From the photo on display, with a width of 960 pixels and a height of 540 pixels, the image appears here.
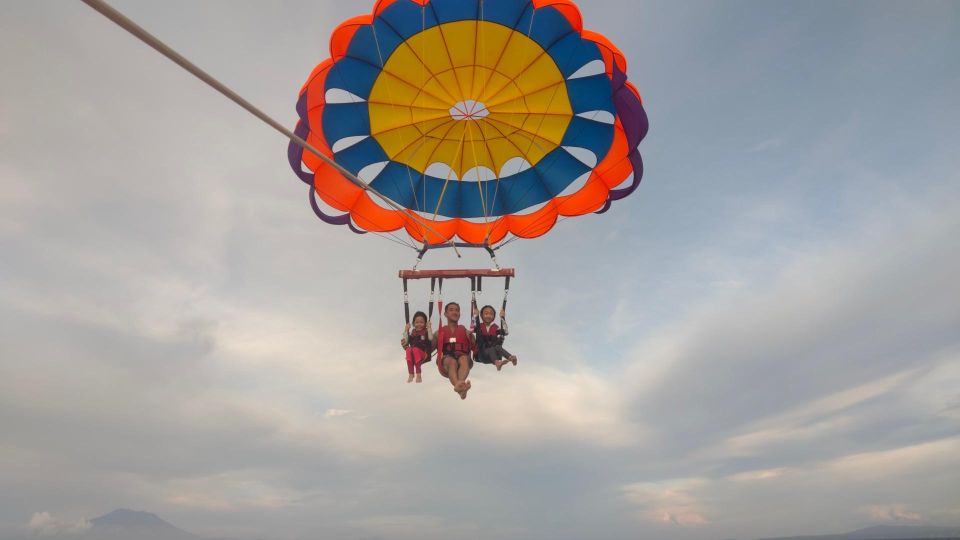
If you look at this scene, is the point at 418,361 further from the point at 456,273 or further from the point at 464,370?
the point at 456,273

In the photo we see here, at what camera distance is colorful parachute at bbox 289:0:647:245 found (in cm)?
948

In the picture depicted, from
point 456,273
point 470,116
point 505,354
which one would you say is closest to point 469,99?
point 470,116

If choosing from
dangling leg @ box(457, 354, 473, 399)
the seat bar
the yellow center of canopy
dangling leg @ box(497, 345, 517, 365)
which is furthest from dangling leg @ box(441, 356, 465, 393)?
the yellow center of canopy

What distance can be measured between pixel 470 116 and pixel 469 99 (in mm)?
Answer: 392

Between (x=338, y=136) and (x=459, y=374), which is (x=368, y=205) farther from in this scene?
(x=459, y=374)

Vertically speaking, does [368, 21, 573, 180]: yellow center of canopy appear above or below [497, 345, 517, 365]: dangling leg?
above

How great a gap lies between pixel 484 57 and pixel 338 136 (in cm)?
274

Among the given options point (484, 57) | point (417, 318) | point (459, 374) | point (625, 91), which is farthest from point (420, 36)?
point (459, 374)

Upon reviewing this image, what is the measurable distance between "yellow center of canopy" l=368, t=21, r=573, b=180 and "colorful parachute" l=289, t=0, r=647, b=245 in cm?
2

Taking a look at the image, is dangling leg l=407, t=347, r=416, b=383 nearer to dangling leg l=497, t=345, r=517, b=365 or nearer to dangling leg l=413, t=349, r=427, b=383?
dangling leg l=413, t=349, r=427, b=383

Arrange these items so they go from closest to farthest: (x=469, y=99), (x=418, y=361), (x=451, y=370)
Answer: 1. (x=451, y=370)
2. (x=418, y=361)
3. (x=469, y=99)

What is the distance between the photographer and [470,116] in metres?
10.5

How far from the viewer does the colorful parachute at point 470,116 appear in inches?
373

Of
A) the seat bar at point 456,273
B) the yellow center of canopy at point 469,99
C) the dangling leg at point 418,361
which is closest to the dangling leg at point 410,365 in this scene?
the dangling leg at point 418,361
